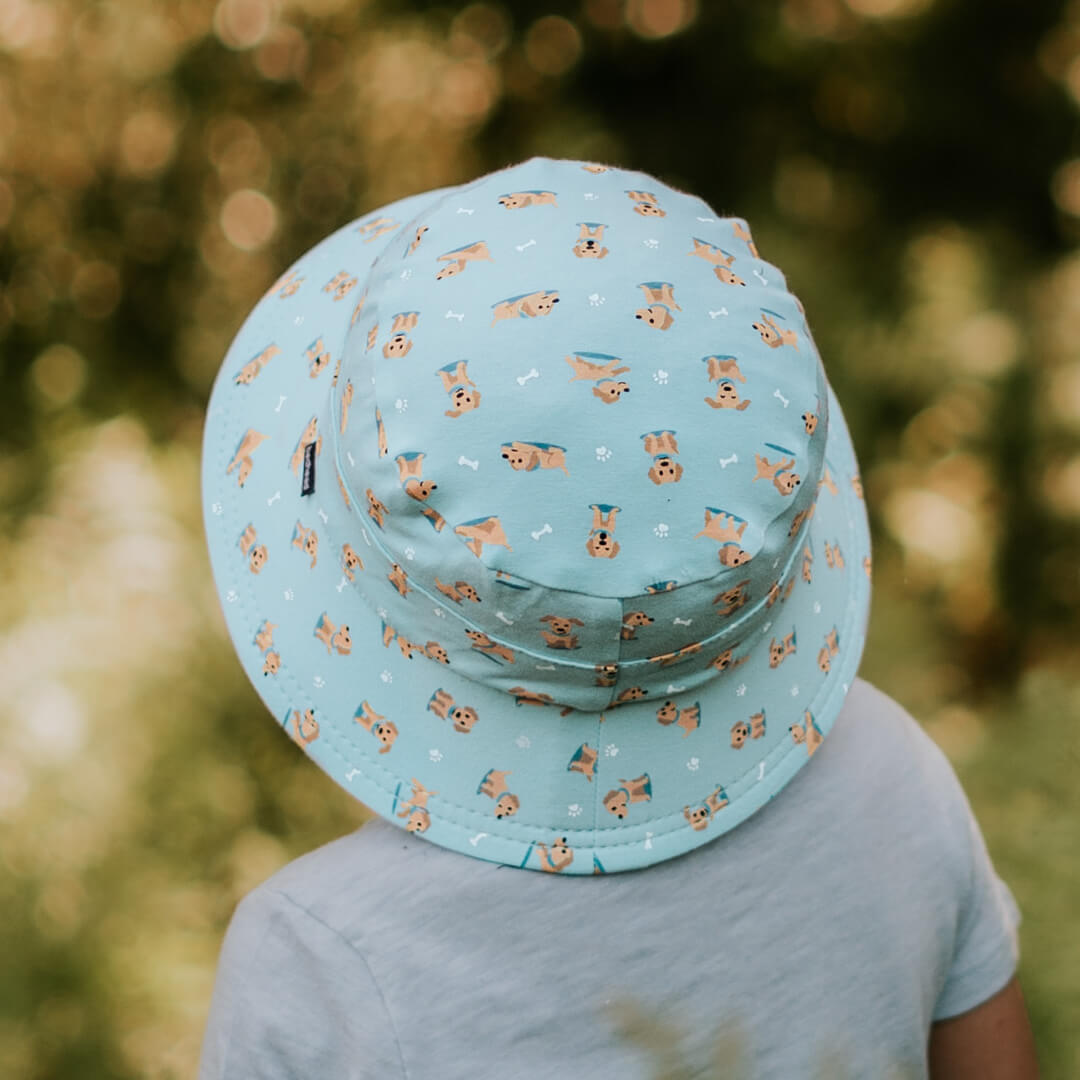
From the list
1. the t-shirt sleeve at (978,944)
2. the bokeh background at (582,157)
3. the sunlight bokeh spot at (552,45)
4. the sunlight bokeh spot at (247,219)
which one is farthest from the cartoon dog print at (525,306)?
the sunlight bokeh spot at (552,45)

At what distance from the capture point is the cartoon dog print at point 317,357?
0.83 m

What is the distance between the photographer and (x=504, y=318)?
62 cm

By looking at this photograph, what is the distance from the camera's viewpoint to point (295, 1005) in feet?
2.42

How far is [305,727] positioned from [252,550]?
0.14m

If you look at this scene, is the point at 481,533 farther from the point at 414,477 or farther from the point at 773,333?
the point at 773,333

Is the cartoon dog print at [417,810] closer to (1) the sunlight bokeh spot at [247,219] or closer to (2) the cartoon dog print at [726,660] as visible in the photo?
(2) the cartoon dog print at [726,660]

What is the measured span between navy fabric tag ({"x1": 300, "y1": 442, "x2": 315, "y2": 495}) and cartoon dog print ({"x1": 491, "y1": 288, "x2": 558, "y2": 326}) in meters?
0.22

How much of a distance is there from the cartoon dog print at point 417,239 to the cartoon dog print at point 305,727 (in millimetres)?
311

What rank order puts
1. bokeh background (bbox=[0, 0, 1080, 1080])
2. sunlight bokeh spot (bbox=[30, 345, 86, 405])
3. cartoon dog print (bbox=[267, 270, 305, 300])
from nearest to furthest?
cartoon dog print (bbox=[267, 270, 305, 300]) < bokeh background (bbox=[0, 0, 1080, 1080]) < sunlight bokeh spot (bbox=[30, 345, 86, 405])

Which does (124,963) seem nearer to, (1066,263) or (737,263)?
(737,263)

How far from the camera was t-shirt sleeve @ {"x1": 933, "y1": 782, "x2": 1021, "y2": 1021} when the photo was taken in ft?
2.91

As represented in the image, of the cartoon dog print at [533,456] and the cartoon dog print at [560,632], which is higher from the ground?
the cartoon dog print at [533,456]

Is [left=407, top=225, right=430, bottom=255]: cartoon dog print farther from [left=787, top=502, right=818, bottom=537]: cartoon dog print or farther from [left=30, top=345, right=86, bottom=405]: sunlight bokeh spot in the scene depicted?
[left=30, top=345, right=86, bottom=405]: sunlight bokeh spot

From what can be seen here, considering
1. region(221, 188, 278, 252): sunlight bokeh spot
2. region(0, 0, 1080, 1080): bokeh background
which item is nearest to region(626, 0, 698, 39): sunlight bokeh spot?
region(0, 0, 1080, 1080): bokeh background
